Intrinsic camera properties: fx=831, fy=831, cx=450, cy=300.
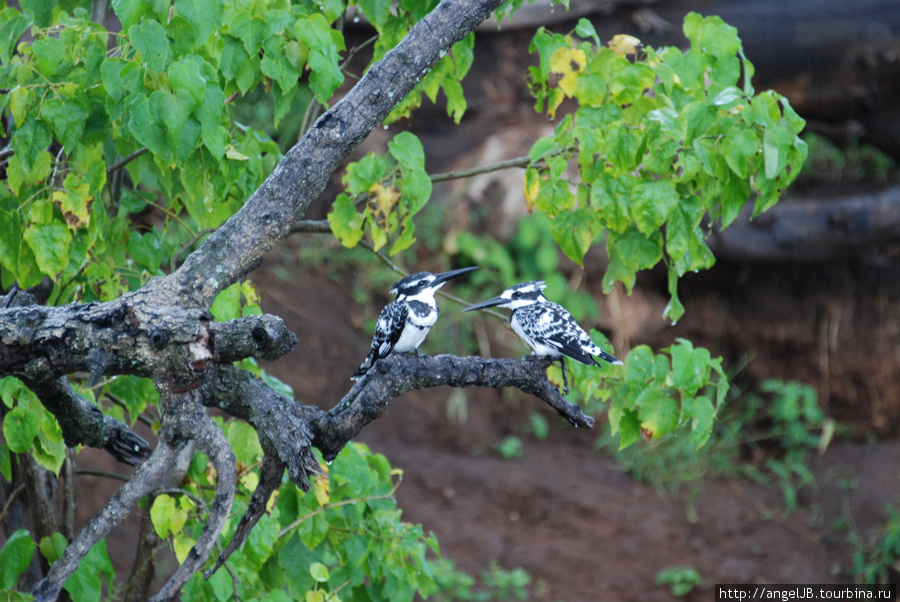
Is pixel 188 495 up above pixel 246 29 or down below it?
below

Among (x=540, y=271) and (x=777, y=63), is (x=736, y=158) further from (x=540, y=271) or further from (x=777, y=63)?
(x=540, y=271)

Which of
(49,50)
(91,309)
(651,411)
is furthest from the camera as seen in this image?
(651,411)

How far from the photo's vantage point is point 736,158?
259 centimetres

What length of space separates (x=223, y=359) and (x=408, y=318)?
1244 mm

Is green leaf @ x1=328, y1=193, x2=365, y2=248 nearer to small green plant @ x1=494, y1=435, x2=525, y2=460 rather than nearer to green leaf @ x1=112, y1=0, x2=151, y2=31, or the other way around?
green leaf @ x1=112, y1=0, x2=151, y2=31

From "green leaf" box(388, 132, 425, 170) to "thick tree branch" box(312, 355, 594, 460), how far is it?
872 mm

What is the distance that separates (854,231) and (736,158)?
474cm

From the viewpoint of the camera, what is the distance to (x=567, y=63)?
3.06m

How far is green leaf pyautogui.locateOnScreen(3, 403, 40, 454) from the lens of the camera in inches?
91.7

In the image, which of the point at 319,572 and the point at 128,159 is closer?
the point at 319,572

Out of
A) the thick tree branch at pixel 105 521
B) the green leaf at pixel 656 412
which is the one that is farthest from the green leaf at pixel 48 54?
the green leaf at pixel 656 412

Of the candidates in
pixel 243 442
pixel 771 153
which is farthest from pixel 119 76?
pixel 771 153

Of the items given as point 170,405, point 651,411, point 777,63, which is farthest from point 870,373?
point 170,405

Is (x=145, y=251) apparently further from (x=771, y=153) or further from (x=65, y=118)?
(x=771, y=153)
